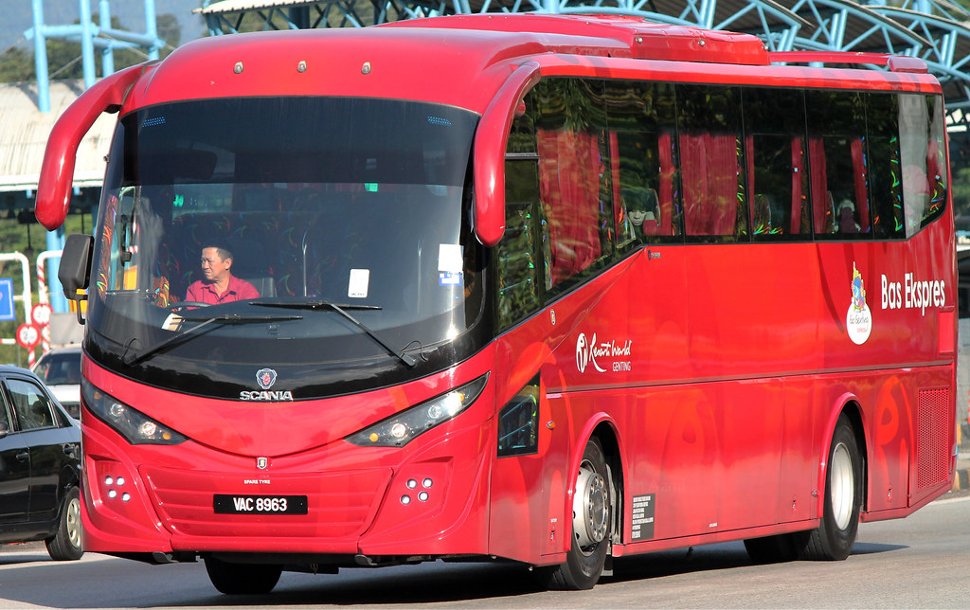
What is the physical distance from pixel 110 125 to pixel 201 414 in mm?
52187

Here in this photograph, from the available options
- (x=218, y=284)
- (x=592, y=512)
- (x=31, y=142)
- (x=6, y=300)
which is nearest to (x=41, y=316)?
(x=6, y=300)

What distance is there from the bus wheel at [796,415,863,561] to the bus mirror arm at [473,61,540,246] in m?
5.42

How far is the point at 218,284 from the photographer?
1088cm

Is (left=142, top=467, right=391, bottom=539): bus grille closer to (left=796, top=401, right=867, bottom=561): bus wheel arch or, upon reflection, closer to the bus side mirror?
the bus side mirror

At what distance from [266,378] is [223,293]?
56cm

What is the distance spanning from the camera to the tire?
671 inches

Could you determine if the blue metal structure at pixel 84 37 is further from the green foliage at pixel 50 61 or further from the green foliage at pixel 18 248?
the green foliage at pixel 50 61

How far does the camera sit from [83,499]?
11.2 metres

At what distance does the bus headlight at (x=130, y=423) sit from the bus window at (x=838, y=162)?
5938mm

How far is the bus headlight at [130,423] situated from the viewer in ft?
35.6

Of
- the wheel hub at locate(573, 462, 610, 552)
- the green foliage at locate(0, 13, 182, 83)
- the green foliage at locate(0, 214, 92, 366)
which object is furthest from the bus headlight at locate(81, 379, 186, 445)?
the green foliage at locate(0, 13, 182, 83)

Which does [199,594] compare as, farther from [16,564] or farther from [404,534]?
[16,564]

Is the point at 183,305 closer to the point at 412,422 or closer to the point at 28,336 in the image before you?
the point at 412,422

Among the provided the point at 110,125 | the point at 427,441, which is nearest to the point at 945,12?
the point at 110,125
